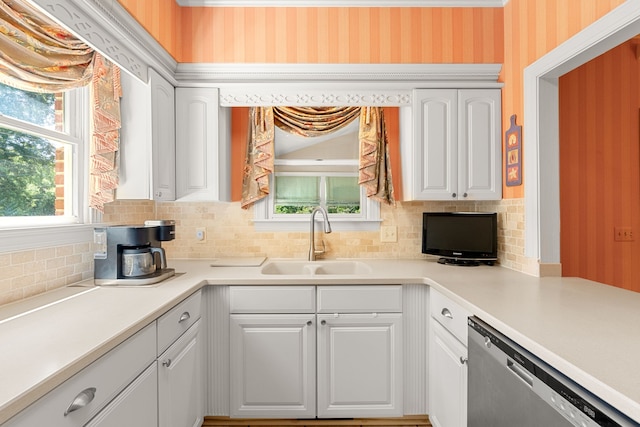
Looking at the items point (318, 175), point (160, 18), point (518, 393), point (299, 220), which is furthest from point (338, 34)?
point (518, 393)

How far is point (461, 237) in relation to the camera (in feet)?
7.26

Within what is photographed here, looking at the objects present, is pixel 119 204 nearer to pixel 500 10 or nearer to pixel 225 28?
pixel 225 28

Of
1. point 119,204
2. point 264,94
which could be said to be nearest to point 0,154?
point 119,204

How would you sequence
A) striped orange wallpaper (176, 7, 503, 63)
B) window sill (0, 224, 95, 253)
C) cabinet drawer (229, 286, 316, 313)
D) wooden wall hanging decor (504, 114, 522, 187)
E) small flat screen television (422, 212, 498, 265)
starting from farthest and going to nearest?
striped orange wallpaper (176, 7, 503, 63) < small flat screen television (422, 212, 498, 265) < wooden wall hanging decor (504, 114, 522, 187) < cabinet drawer (229, 286, 316, 313) < window sill (0, 224, 95, 253)

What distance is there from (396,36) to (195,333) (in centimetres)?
219

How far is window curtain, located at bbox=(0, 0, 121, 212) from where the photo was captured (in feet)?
4.07

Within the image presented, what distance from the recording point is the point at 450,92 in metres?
2.20

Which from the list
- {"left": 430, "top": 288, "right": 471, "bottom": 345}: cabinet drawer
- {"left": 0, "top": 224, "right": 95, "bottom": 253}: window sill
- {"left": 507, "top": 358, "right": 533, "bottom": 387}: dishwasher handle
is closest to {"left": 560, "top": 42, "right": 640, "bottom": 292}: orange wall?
{"left": 430, "top": 288, "right": 471, "bottom": 345}: cabinet drawer

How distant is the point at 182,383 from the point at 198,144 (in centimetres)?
139

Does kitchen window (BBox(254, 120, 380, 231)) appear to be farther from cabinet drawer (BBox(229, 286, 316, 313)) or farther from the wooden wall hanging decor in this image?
the wooden wall hanging decor

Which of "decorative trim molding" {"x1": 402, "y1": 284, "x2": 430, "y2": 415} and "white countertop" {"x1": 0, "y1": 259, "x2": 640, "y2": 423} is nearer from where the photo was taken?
"white countertop" {"x1": 0, "y1": 259, "x2": 640, "y2": 423}

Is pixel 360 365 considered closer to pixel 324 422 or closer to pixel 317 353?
pixel 317 353

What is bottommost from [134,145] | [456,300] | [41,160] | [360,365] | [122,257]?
[360,365]

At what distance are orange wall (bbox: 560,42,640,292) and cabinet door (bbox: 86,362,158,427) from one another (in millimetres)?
2378
